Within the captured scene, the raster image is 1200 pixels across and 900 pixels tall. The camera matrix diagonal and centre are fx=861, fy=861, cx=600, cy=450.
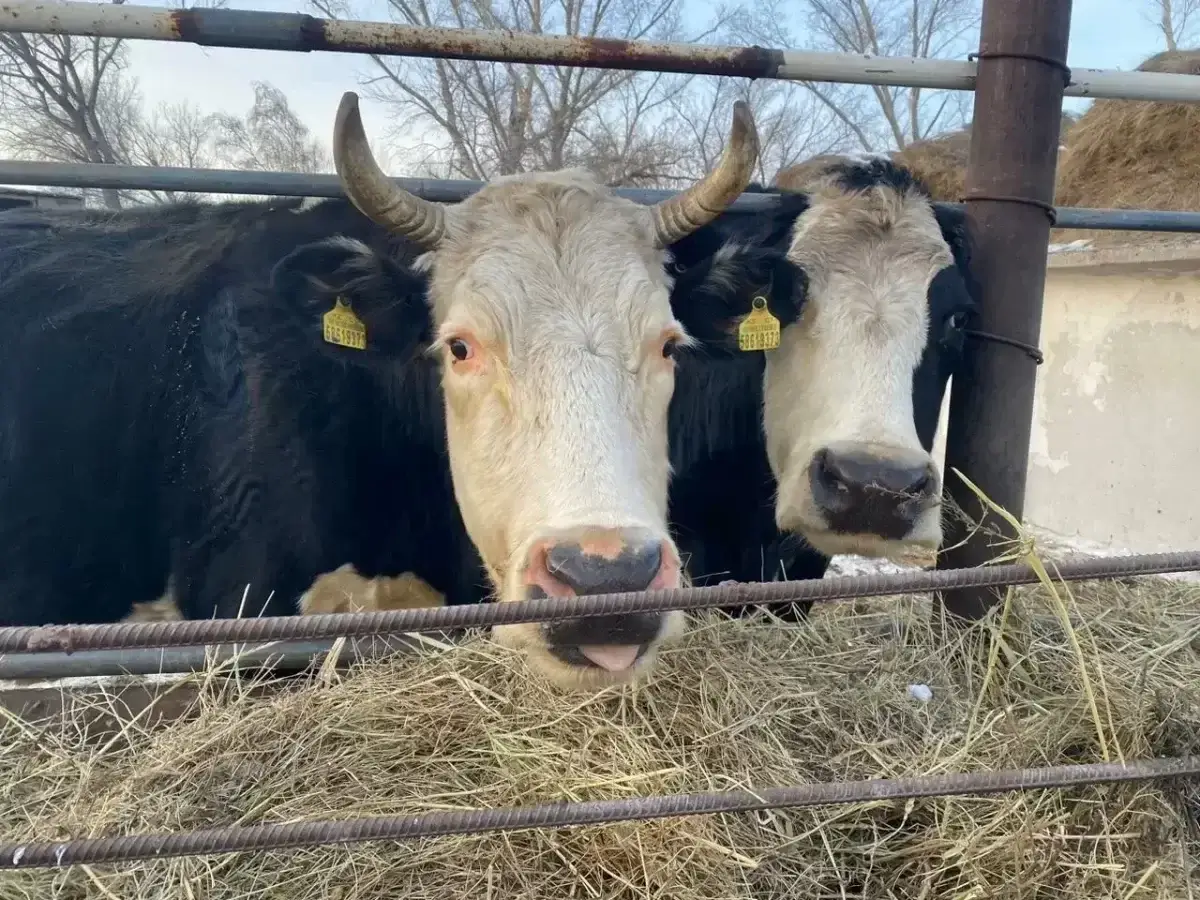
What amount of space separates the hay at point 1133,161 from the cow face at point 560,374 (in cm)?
887

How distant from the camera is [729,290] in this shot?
351 cm

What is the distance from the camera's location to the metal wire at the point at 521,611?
1374 millimetres

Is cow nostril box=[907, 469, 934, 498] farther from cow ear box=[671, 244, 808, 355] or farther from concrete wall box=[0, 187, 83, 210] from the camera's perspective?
concrete wall box=[0, 187, 83, 210]

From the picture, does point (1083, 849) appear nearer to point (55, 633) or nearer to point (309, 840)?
point (309, 840)

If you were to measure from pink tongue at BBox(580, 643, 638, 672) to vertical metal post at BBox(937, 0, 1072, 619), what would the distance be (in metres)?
1.44

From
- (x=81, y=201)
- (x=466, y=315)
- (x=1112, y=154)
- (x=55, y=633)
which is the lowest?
(x=55, y=633)

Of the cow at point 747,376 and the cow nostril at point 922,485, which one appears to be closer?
the cow nostril at point 922,485

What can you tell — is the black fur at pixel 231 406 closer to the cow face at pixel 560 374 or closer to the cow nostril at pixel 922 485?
the cow face at pixel 560 374

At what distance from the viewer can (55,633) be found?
4.52 ft

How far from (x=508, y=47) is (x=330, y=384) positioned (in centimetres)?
142

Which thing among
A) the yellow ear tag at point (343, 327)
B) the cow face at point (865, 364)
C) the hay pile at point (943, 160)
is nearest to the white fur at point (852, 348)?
the cow face at point (865, 364)

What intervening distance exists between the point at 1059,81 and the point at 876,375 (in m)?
1.16

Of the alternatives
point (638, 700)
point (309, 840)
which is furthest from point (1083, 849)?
point (309, 840)

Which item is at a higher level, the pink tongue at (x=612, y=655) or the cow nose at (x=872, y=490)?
the cow nose at (x=872, y=490)
